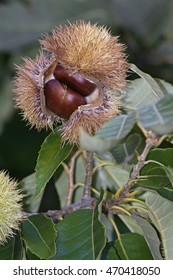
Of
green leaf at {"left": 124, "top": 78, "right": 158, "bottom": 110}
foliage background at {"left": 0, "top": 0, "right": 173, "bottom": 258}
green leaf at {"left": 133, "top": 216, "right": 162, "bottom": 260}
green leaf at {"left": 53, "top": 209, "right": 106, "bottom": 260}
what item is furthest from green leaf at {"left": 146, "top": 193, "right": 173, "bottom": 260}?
foliage background at {"left": 0, "top": 0, "right": 173, "bottom": 258}

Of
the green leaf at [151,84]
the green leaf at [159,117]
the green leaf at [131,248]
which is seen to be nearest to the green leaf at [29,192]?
the green leaf at [131,248]

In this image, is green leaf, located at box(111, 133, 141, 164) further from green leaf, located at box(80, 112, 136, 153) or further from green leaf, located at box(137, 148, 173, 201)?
green leaf, located at box(80, 112, 136, 153)

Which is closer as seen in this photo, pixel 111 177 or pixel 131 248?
pixel 131 248

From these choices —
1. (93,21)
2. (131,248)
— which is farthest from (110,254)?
(93,21)

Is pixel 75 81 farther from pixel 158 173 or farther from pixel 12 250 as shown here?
pixel 12 250

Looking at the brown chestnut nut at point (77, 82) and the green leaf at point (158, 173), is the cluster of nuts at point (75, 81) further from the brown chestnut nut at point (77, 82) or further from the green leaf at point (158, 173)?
the green leaf at point (158, 173)

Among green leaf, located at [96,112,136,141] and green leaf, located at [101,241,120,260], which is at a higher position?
green leaf, located at [96,112,136,141]
